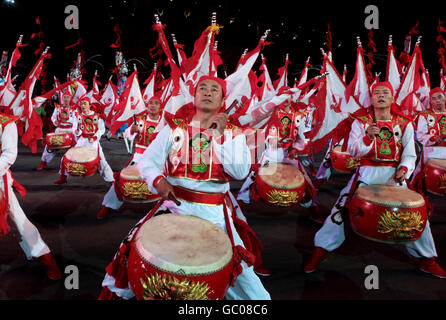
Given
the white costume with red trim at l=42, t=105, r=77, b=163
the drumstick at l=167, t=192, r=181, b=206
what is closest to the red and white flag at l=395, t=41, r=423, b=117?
the drumstick at l=167, t=192, r=181, b=206

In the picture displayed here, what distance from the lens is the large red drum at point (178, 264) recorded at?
122 centimetres

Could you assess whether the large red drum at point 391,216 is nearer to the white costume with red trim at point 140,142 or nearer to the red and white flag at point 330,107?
the red and white flag at point 330,107

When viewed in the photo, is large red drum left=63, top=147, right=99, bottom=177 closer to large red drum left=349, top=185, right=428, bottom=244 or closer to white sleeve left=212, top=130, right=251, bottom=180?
white sleeve left=212, top=130, right=251, bottom=180

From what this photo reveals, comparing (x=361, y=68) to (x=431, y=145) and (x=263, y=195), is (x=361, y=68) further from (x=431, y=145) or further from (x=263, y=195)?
(x=431, y=145)

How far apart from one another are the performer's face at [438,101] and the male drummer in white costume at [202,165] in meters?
3.88

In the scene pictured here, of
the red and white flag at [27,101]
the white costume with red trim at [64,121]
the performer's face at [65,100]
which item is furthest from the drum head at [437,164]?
the performer's face at [65,100]

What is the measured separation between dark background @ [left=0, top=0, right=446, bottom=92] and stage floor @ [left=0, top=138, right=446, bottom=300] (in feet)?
12.3

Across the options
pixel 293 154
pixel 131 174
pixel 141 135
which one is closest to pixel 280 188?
pixel 293 154

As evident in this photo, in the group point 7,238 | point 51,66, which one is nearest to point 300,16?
point 7,238

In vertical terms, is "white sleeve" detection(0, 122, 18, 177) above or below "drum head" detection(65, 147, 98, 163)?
above

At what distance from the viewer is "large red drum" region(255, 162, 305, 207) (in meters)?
3.11

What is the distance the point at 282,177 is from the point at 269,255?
84 cm
